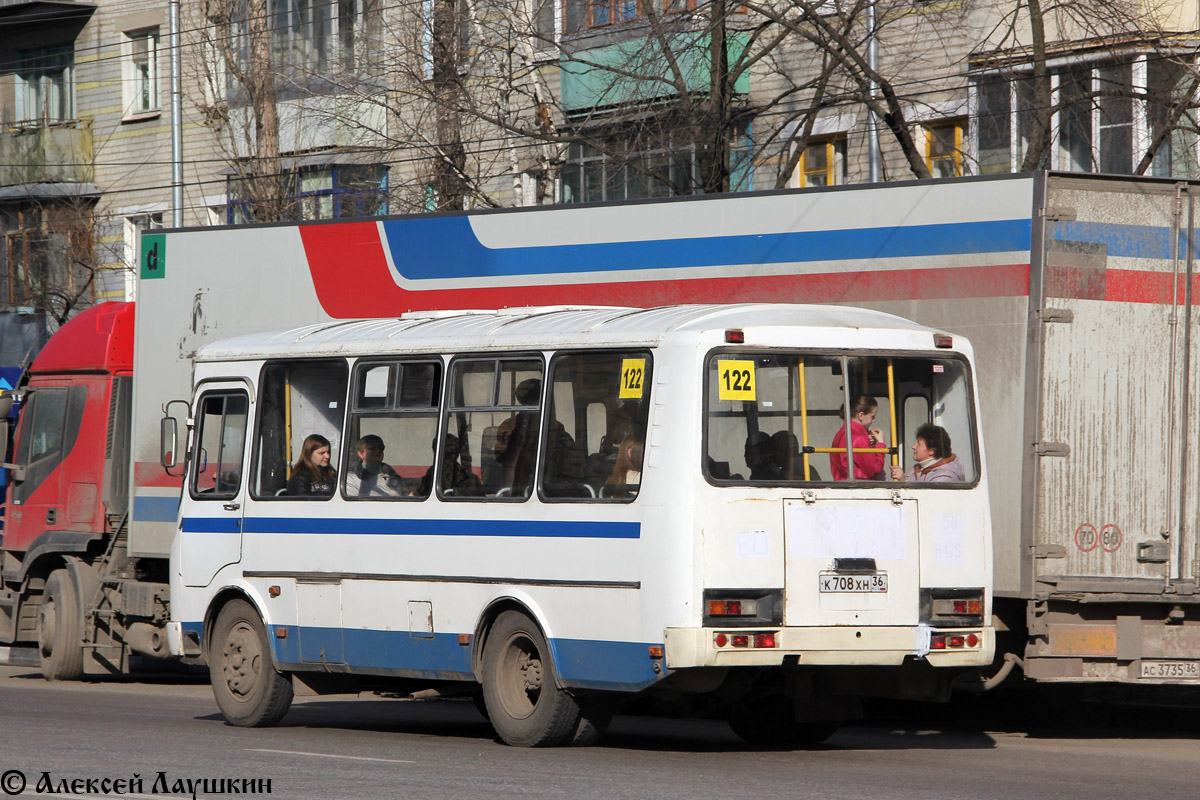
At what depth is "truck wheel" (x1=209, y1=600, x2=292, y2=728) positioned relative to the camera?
41.2 ft

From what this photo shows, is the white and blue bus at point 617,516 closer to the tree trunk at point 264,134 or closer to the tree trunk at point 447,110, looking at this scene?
the tree trunk at point 447,110

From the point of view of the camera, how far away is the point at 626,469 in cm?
1048

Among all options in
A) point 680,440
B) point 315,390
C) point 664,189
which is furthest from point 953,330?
point 664,189

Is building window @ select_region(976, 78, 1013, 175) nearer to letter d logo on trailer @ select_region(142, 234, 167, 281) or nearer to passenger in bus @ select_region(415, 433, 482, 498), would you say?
letter d logo on trailer @ select_region(142, 234, 167, 281)

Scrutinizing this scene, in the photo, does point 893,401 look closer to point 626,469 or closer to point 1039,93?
point 626,469

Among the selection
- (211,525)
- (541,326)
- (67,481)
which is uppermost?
(541,326)

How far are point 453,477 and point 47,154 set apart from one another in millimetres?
26179

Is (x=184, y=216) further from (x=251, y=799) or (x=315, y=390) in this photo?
(x=251, y=799)

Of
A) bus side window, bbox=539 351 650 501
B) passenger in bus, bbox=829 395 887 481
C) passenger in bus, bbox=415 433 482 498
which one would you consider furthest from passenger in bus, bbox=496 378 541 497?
passenger in bus, bbox=829 395 887 481

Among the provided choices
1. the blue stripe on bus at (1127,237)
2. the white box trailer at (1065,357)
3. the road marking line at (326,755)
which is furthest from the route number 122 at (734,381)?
the road marking line at (326,755)

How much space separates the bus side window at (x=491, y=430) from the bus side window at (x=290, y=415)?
→ 1.01m

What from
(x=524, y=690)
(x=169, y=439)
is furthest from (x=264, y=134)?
(x=524, y=690)

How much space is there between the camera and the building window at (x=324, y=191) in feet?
91.4

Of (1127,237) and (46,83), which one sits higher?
(46,83)
